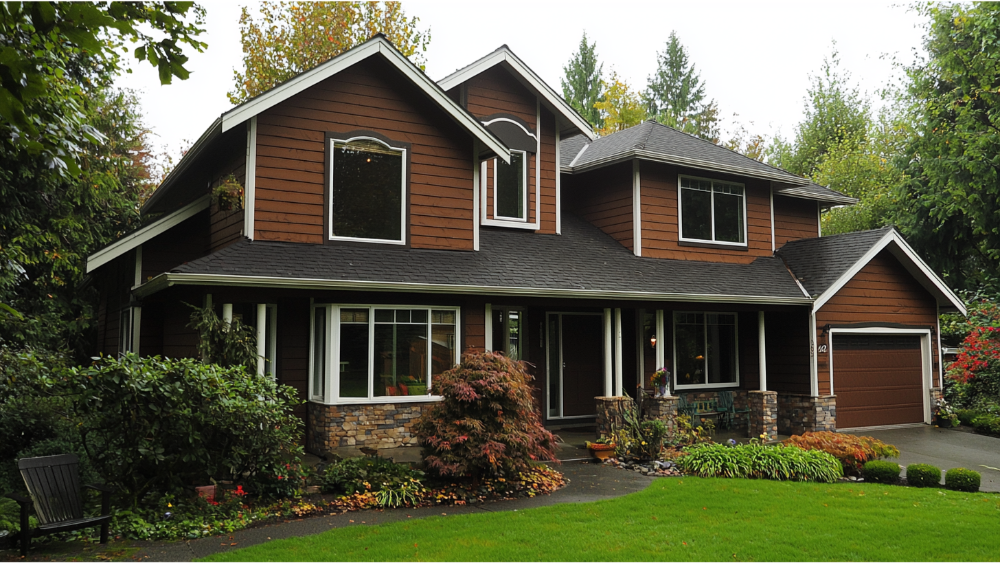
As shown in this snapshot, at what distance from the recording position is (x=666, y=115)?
129ft

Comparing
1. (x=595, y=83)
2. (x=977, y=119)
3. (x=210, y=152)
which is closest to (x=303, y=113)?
(x=210, y=152)

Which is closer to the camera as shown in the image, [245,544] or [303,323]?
[245,544]

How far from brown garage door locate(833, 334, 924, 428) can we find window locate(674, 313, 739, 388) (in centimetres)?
200

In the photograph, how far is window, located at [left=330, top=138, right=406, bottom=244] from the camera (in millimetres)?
11641

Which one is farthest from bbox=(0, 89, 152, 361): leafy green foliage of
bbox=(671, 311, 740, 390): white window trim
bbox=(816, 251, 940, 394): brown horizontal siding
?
bbox=(816, 251, 940, 394): brown horizontal siding

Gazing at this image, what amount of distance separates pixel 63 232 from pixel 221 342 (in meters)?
9.27

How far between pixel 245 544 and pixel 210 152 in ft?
25.1

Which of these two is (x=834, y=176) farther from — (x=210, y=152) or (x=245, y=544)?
(x=245, y=544)

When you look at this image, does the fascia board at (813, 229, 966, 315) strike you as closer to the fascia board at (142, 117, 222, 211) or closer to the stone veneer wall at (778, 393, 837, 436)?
the stone veneer wall at (778, 393, 837, 436)

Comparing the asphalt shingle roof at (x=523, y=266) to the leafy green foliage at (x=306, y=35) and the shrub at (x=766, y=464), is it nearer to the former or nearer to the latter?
the shrub at (x=766, y=464)

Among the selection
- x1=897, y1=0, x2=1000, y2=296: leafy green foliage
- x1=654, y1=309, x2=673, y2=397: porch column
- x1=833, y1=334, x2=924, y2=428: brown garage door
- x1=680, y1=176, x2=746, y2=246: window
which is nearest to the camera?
x1=654, y1=309, x2=673, y2=397: porch column

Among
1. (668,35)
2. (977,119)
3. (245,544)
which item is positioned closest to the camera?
(245,544)

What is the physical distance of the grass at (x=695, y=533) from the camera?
6406mm

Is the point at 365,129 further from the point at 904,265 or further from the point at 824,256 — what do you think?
the point at 904,265
